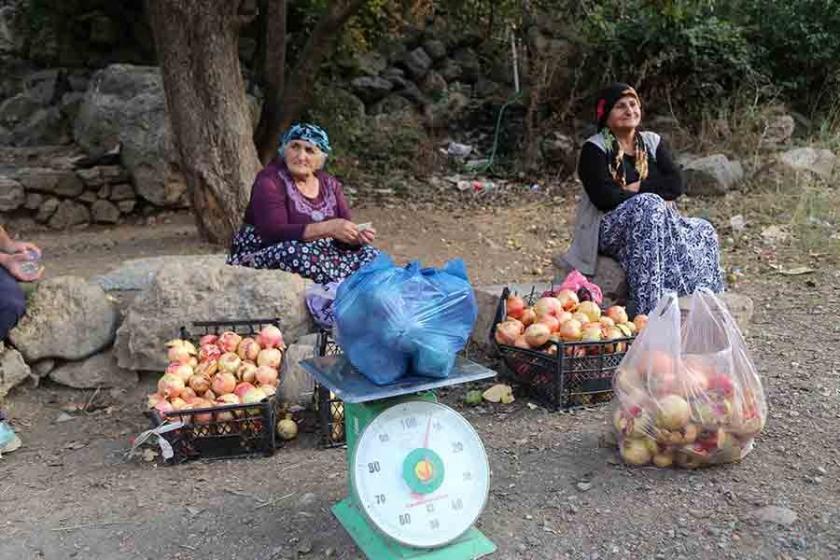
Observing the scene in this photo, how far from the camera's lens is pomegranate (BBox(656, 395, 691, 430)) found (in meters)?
2.56

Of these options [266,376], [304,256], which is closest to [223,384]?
[266,376]

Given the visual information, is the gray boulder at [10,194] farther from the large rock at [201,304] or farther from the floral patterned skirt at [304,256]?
the large rock at [201,304]

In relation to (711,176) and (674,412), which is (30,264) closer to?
(674,412)

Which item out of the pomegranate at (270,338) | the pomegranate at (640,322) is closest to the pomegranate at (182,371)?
the pomegranate at (270,338)

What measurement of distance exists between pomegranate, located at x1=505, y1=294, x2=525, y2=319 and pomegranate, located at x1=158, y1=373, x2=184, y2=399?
4.99 ft

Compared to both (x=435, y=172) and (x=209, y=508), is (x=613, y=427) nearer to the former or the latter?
(x=209, y=508)

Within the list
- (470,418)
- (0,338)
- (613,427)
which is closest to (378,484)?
(613,427)

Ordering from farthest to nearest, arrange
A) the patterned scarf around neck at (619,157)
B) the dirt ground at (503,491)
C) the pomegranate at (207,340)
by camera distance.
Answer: the patterned scarf around neck at (619,157), the pomegranate at (207,340), the dirt ground at (503,491)

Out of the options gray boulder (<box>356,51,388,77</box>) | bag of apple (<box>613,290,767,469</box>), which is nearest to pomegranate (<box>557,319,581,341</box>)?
bag of apple (<box>613,290,767,469</box>)

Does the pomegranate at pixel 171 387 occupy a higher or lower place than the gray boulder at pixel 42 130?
lower

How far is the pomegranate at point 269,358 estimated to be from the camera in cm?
338

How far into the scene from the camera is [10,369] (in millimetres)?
3750

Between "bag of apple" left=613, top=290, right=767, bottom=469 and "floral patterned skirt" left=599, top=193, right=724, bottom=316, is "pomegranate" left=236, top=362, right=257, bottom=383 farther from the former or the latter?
"floral patterned skirt" left=599, top=193, right=724, bottom=316

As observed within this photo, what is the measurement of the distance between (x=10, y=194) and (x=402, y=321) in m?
6.65
